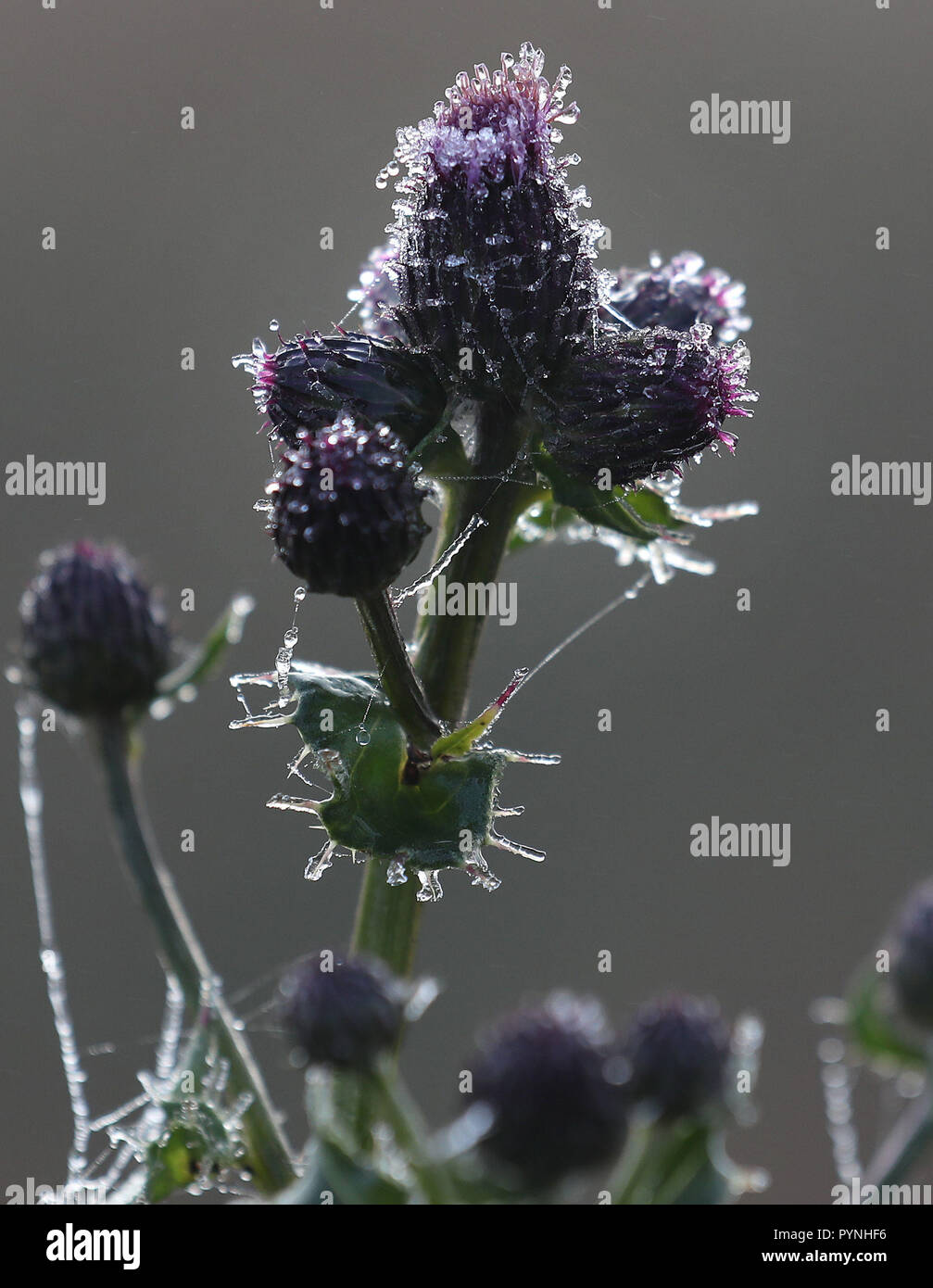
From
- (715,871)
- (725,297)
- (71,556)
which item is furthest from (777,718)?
(71,556)

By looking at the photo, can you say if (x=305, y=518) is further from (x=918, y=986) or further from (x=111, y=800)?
(x=918, y=986)

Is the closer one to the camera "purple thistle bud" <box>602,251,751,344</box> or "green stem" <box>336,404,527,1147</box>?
"green stem" <box>336,404,527,1147</box>

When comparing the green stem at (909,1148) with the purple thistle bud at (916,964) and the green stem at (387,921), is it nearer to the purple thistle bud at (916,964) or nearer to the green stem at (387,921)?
the purple thistle bud at (916,964)

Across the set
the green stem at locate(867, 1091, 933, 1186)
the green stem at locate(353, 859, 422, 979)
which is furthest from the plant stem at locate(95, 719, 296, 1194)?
the green stem at locate(867, 1091, 933, 1186)

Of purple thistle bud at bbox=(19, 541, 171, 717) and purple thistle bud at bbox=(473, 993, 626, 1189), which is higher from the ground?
purple thistle bud at bbox=(19, 541, 171, 717)

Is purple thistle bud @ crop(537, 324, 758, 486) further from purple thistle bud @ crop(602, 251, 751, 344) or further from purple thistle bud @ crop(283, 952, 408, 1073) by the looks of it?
purple thistle bud @ crop(283, 952, 408, 1073)

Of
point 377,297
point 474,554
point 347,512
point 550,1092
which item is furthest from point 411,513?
point 550,1092

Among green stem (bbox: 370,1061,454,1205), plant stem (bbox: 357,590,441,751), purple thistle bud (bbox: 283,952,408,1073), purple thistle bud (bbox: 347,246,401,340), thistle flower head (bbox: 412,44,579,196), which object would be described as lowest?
green stem (bbox: 370,1061,454,1205)
